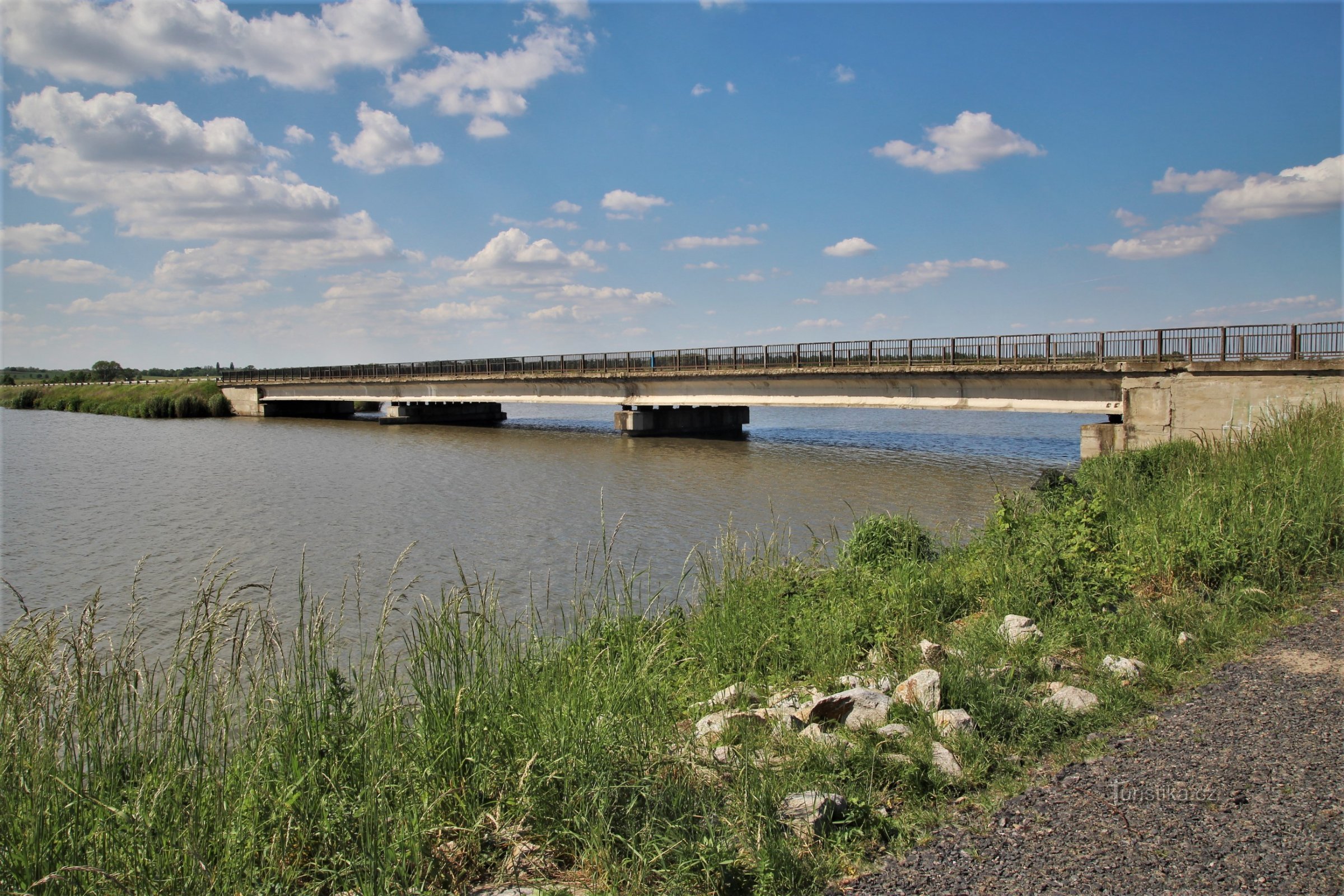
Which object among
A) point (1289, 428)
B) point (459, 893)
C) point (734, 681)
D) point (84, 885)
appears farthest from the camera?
point (1289, 428)

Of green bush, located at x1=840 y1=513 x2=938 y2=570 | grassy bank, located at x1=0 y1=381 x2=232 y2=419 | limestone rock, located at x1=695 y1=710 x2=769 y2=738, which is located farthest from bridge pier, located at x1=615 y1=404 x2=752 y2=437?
grassy bank, located at x1=0 y1=381 x2=232 y2=419

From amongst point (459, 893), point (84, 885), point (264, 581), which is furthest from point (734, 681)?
point (264, 581)

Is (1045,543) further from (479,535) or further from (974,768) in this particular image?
(479,535)

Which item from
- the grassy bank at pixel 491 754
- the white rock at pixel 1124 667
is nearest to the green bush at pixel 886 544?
the grassy bank at pixel 491 754

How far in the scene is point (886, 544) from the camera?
1184cm

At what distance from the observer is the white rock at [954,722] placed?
18.0 ft

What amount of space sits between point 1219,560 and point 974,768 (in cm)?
495

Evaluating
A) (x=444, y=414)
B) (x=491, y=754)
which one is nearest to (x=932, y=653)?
(x=491, y=754)

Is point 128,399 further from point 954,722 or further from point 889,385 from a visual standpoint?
point 954,722

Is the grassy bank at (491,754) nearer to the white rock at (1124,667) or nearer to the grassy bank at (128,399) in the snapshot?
the white rock at (1124,667)

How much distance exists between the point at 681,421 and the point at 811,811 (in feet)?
144

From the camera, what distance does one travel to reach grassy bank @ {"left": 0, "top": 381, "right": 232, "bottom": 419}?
7219 cm

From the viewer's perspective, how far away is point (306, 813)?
14.2 feet

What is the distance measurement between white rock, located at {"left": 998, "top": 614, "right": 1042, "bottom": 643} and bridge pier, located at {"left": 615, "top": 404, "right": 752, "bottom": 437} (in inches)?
1543
